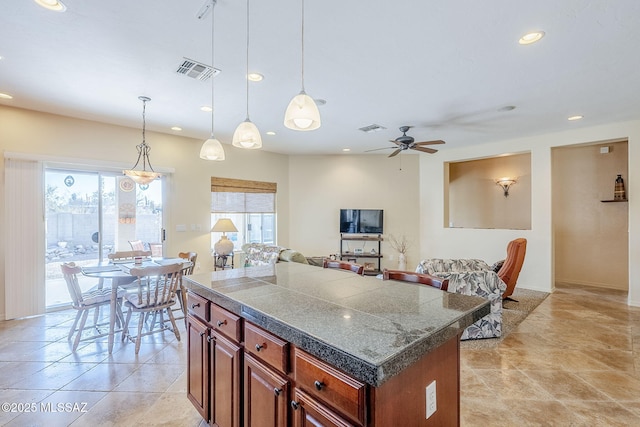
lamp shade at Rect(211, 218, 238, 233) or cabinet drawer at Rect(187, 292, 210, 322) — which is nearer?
cabinet drawer at Rect(187, 292, 210, 322)

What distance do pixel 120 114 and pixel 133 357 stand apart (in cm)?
329

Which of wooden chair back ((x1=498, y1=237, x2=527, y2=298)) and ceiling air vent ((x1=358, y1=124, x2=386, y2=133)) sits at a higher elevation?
ceiling air vent ((x1=358, y1=124, x2=386, y2=133))

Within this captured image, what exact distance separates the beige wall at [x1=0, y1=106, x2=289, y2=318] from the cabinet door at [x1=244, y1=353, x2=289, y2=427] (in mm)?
4578

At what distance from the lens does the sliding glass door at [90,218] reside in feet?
14.9

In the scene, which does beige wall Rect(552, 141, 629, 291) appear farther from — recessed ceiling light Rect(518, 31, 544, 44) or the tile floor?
recessed ceiling light Rect(518, 31, 544, 44)

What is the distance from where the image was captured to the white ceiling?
2.22 metres

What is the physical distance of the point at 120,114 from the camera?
14.4 feet

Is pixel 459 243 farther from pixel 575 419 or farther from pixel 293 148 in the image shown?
pixel 575 419

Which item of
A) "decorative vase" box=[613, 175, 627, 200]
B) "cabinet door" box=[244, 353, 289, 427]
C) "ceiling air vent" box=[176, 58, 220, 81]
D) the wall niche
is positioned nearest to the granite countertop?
"cabinet door" box=[244, 353, 289, 427]

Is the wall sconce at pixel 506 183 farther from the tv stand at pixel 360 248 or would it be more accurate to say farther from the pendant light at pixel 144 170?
the pendant light at pixel 144 170

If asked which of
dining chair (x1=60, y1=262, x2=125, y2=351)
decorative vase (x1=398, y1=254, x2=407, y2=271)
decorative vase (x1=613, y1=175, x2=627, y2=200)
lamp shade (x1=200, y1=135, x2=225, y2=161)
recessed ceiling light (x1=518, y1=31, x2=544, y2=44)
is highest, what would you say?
recessed ceiling light (x1=518, y1=31, x2=544, y2=44)

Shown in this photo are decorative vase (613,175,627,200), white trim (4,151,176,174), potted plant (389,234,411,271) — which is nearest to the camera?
white trim (4,151,176,174)

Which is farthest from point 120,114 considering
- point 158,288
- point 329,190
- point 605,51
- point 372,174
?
point 605,51

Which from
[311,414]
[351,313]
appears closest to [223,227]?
[351,313]
